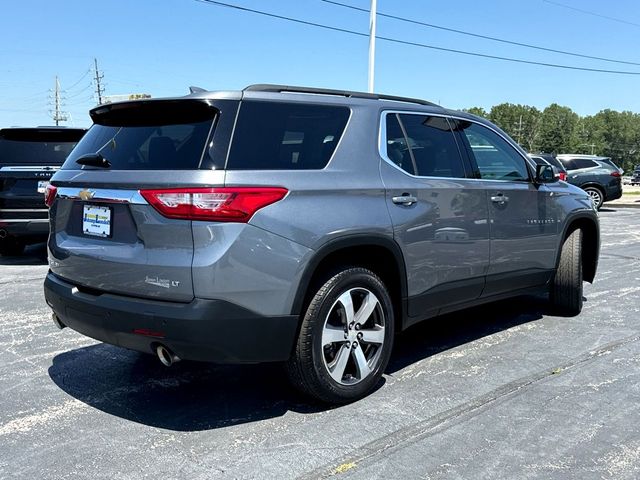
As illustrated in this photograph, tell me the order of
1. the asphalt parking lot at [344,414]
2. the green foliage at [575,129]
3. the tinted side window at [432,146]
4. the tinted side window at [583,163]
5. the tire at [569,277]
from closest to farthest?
1. the asphalt parking lot at [344,414]
2. the tinted side window at [432,146]
3. the tire at [569,277]
4. the tinted side window at [583,163]
5. the green foliage at [575,129]

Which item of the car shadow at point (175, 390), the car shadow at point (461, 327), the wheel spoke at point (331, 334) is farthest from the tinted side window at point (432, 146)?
the car shadow at point (175, 390)

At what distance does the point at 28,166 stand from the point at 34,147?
0.31 m

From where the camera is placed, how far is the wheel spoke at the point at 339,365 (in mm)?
3541

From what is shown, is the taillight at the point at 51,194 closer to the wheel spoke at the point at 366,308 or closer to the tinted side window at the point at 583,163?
the wheel spoke at the point at 366,308

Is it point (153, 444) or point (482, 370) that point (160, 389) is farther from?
point (482, 370)

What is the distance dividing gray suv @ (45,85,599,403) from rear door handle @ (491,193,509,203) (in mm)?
209

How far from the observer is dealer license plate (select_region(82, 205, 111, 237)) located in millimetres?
3322

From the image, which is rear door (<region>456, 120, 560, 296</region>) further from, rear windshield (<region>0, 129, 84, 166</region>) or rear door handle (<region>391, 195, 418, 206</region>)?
rear windshield (<region>0, 129, 84, 166</region>)

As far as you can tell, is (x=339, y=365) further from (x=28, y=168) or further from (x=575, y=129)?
(x=575, y=129)

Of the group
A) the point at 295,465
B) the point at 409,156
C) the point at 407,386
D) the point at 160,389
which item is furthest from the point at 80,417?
the point at 409,156

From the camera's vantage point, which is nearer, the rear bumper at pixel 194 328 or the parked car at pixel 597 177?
the rear bumper at pixel 194 328

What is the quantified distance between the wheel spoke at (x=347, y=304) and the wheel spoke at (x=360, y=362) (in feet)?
0.66

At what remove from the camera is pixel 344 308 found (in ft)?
11.7

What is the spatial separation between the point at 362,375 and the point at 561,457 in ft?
3.87
